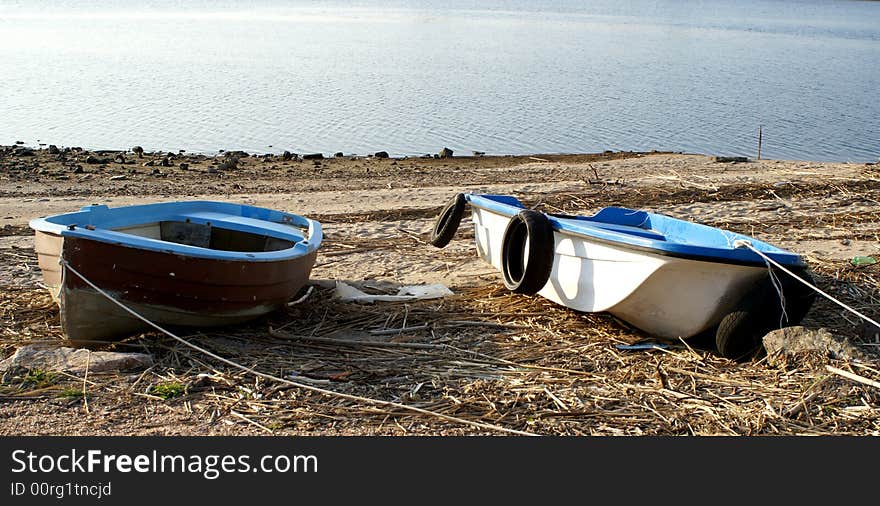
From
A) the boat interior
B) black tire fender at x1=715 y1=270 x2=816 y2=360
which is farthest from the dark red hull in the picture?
black tire fender at x1=715 y1=270 x2=816 y2=360

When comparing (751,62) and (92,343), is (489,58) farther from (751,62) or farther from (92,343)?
(92,343)

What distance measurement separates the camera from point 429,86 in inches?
1155

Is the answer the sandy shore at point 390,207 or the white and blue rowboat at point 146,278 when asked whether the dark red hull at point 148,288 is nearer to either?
the white and blue rowboat at point 146,278

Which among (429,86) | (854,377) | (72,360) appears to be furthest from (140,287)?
→ (429,86)

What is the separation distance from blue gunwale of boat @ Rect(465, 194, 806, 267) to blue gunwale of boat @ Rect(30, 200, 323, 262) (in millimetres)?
1773

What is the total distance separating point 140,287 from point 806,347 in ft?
15.0

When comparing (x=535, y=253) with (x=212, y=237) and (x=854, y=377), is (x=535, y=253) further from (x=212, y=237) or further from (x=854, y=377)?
(x=212, y=237)

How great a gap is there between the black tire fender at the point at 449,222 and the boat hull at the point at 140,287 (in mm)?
2359

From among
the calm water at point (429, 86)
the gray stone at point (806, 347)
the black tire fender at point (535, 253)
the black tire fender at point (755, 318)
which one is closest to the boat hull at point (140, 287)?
the black tire fender at point (535, 253)

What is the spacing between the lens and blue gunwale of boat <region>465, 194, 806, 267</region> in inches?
251

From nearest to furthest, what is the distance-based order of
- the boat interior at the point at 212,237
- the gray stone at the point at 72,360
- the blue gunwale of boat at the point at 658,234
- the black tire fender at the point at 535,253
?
the gray stone at the point at 72,360 → the blue gunwale of boat at the point at 658,234 → the black tire fender at the point at 535,253 → the boat interior at the point at 212,237

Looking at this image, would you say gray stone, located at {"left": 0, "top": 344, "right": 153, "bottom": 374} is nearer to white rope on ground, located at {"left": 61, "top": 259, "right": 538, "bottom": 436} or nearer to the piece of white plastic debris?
white rope on ground, located at {"left": 61, "top": 259, "right": 538, "bottom": 436}

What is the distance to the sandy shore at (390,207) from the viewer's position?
545cm

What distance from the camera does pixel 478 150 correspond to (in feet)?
68.6
